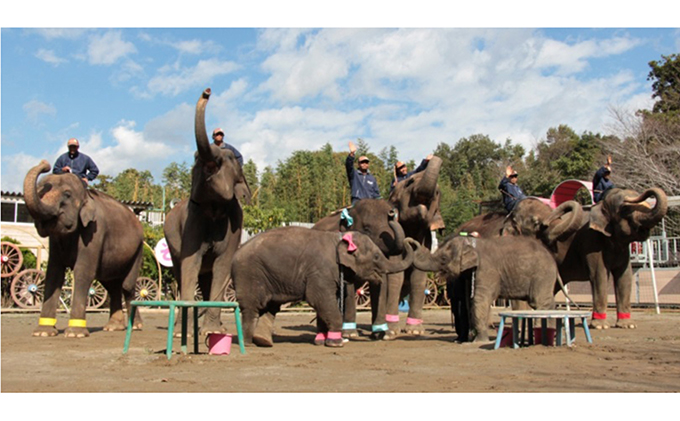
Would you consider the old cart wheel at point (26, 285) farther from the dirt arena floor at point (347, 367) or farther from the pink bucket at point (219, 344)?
the pink bucket at point (219, 344)

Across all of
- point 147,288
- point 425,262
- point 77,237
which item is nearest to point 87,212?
point 77,237

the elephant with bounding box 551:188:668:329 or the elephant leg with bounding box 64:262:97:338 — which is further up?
the elephant with bounding box 551:188:668:329

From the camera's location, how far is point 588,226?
14.9 m

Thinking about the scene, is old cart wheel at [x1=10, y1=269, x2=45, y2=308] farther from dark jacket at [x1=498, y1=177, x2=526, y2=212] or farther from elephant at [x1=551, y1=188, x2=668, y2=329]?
elephant at [x1=551, y1=188, x2=668, y2=329]

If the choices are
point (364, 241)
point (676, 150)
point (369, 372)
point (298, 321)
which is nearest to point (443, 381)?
point (369, 372)

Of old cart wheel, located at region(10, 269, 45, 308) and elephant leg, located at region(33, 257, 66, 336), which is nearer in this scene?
elephant leg, located at region(33, 257, 66, 336)

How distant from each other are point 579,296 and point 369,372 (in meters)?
22.7

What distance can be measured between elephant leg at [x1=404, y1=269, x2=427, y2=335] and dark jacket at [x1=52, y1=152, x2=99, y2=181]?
5.73 meters

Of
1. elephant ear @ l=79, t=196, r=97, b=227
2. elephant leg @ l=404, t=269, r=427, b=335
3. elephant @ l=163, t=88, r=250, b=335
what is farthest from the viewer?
elephant leg @ l=404, t=269, r=427, b=335

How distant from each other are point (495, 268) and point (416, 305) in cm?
254

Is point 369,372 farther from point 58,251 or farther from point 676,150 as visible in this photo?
point 676,150

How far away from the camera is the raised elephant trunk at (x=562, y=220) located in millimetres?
14156

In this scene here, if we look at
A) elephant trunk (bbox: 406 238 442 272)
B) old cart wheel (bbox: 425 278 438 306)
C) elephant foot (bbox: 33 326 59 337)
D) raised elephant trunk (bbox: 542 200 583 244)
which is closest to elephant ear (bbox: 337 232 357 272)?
elephant trunk (bbox: 406 238 442 272)

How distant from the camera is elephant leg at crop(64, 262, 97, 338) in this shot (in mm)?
11867
